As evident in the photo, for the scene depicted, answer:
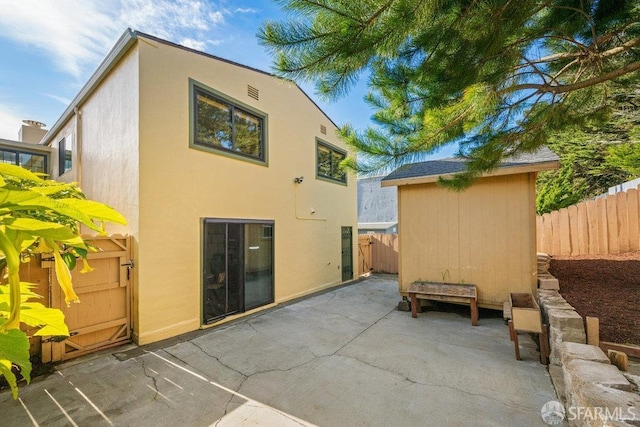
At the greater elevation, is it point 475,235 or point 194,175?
point 194,175

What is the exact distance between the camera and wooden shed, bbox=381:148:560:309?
5238 millimetres

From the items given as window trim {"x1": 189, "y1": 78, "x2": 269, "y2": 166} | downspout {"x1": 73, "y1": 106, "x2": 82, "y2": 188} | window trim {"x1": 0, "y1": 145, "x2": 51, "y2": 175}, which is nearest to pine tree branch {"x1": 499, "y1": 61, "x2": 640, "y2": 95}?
window trim {"x1": 189, "y1": 78, "x2": 269, "y2": 166}

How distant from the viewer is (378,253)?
11.5m

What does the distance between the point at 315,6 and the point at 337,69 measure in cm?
56

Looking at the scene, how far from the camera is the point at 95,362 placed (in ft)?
12.8

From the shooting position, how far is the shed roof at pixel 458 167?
16.0 feet

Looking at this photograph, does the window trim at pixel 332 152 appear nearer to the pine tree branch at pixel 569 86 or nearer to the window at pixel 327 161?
the window at pixel 327 161

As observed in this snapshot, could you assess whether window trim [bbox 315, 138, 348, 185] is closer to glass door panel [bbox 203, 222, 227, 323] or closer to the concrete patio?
glass door panel [bbox 203, 222, 227, 323]

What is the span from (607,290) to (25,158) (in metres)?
14.8

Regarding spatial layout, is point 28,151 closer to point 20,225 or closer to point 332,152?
point 332,152

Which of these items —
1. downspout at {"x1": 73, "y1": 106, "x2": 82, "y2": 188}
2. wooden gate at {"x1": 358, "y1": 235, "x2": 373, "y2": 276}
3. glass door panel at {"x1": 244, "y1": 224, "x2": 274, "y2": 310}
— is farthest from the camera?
wooden gate at {"x1": 358, "y1": 235, "x2": 373, "y2": 276}

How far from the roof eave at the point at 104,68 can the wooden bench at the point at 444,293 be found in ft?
22.0

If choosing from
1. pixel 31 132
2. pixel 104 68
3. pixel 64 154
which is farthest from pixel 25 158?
pixel 104 68

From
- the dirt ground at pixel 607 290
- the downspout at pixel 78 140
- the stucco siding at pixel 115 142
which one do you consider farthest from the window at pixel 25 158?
the dirt ground at pixel 607 290
